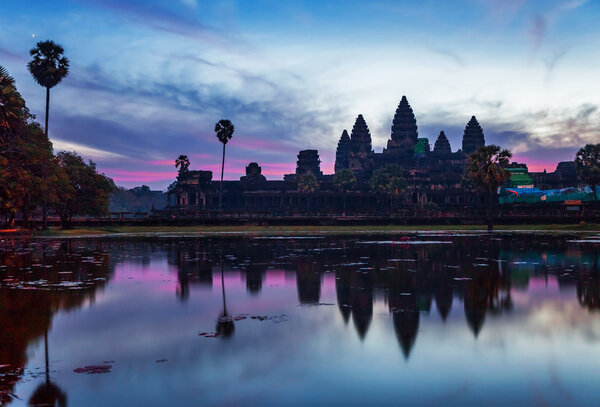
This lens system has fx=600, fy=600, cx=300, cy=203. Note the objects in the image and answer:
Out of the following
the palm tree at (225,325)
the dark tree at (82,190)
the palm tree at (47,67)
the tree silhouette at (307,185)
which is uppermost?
the palm tree at (47,67)

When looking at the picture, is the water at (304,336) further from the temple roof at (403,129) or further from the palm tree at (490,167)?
the temple roof at (403,129)

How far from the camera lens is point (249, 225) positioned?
7288 cm

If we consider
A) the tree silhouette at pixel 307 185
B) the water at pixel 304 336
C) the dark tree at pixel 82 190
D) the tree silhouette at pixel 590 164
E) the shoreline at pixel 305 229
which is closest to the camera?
the water at pixel 304 336

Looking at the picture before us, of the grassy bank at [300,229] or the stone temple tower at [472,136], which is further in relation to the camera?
the stone temple tower at [472,136]

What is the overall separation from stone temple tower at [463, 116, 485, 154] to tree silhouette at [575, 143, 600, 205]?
95122mm

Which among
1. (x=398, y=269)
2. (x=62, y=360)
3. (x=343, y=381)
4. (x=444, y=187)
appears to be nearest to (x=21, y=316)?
(x=62, y=360)

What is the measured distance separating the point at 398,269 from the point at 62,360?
1563 centimetres

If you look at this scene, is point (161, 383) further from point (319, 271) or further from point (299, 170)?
point (299, 170)

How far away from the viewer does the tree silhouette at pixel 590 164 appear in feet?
300

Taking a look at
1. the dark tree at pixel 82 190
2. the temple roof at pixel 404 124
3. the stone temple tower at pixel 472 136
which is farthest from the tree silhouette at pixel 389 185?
the dark tree at pixel 82 190

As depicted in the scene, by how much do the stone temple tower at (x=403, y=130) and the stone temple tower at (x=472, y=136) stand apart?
16030mm

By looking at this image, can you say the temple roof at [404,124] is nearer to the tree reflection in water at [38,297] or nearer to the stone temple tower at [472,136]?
the stone temple tower at [472,136]

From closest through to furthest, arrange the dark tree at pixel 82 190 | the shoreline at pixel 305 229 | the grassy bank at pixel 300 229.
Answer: the shoreline at pixel 305 229
the grassy bank at pixel 300 229
the dark tree at pixel 82 190

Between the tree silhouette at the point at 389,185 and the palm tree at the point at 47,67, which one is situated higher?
the palm tree at the point at 47,67
